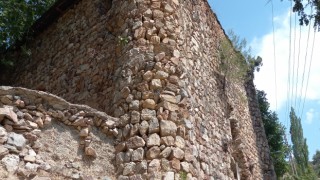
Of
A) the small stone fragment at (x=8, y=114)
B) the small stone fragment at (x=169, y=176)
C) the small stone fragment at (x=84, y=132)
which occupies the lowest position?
the small stone fragment at (x=169, y=176)

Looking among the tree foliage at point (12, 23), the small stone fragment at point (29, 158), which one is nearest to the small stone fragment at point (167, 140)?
the small stone fragment at point (29, 158)

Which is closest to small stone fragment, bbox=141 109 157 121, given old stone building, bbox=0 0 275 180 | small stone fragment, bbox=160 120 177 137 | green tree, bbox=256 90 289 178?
old stone building, bbox=0 0 275 180

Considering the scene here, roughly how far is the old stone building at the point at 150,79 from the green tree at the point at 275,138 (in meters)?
4.15

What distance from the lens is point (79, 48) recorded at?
6934 millimetres

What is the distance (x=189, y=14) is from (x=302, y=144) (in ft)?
75.2

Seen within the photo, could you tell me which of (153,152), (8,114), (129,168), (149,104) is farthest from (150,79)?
(8,114)

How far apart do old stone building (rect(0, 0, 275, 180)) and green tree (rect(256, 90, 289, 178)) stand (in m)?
4.15

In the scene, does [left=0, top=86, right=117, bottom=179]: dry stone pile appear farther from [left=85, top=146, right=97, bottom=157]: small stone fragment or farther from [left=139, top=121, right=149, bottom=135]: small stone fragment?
[left=139, top=121, right=149, bottom=135]: small stone fragment

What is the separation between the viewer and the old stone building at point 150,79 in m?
4.87

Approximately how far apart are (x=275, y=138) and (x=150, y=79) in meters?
9.54

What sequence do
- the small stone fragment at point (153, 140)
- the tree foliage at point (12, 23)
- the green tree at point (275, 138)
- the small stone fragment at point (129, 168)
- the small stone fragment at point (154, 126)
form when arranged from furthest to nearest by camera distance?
1. the green tree at point (275, 138)
2. the tree foliage at point (12, 23)
3. the small stone fragment at point (154, 126)
4. the small stone fragment at point (153, 140)
5. the small stone fragment at point (129, 168)

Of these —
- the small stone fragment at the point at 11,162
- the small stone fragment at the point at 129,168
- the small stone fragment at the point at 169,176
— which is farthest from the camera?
the small stone fragment at the point at 129,168

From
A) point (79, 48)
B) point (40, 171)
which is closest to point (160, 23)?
point (79, 48)

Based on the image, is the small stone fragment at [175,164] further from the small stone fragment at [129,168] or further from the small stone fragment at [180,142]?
the small stone fragment at [129,168]
